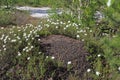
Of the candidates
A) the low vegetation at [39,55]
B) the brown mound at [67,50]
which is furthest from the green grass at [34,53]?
the brown mound at [67,50]

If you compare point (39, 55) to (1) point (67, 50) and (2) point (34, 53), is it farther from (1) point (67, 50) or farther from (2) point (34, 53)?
(1) point (67, 50)

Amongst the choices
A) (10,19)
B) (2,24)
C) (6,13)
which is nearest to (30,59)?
(2,24)

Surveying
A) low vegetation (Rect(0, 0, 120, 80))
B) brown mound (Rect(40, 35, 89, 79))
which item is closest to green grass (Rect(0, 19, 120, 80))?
low vegetation (Rect(0, 0, 120, 80))

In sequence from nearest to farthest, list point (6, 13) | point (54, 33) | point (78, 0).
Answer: point (54, 33) < point (78, 0) < point (6, 13)

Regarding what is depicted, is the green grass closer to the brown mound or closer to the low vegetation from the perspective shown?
the low vegetation

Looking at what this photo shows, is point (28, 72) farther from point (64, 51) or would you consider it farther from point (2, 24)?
point (2, 24)

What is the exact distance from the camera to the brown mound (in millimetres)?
6941

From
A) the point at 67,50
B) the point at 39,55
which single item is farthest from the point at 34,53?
the point at 67,50

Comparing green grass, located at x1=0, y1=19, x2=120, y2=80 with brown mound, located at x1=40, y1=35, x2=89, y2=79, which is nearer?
green grass, located at x1=0, y1=19, x2=120, y2=80

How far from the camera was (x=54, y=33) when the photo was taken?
838 centimetres

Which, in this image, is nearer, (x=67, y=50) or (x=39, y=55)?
(x=39, y=55)

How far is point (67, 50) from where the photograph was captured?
7297mm

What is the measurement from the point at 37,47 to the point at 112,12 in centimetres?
379

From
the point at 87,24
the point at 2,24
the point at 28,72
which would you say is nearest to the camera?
the point at 28,72
